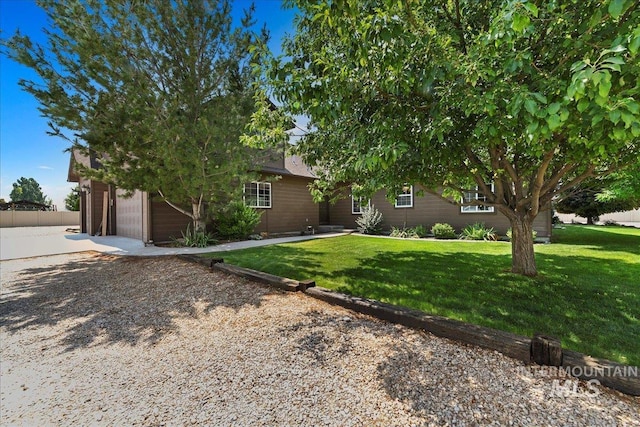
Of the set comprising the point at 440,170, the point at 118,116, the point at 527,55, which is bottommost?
the point at 440,170

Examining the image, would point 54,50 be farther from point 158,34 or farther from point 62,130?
point 158,34

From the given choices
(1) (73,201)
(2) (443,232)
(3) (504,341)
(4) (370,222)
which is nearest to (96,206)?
(4) (370,222)

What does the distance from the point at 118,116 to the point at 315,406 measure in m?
8.37

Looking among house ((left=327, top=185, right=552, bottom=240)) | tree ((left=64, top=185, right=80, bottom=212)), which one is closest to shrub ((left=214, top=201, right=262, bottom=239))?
house ((left=327, top=185, right=552, bottom=240))

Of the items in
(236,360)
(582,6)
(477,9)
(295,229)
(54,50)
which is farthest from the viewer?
(295,229)

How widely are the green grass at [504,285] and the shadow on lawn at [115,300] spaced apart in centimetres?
125

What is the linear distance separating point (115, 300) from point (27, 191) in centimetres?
6904

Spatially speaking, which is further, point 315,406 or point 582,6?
point 582,6

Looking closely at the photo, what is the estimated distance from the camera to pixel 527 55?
224 centimetres

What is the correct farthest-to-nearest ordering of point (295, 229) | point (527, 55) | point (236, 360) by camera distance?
point (295, 229)
point (236, 360)
point (527, 55)

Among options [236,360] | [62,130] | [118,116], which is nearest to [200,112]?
[118,116]

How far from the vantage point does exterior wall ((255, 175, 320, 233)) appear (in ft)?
41.6

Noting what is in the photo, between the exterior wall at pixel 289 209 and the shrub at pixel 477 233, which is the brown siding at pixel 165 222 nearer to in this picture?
the exterior wall at pixel 289 209

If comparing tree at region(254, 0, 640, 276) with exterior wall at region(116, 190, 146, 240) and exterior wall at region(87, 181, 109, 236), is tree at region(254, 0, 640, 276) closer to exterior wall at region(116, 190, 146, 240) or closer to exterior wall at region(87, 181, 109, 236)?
exterior wall at region(116, 190, 146, 240)
